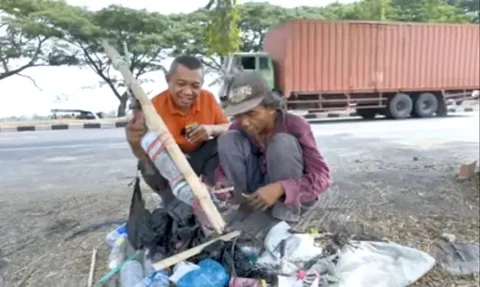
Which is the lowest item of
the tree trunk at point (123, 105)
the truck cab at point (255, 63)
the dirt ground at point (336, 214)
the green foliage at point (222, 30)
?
the dirt ground at point (336, 214)

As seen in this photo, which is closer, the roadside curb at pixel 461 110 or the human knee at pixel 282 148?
the human knee at pixel 282 148

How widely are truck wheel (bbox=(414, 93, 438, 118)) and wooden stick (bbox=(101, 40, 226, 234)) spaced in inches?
93.3

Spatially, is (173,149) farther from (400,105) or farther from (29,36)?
(400,105)

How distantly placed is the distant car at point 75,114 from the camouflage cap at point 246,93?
1.30 ft

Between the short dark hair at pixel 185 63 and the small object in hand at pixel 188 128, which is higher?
the short dark hair at pixel 185 63

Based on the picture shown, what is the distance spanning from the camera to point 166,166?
1.23 metres

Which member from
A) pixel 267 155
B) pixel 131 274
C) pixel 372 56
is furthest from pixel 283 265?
pixel 372 56

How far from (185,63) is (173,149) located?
0.34 meters

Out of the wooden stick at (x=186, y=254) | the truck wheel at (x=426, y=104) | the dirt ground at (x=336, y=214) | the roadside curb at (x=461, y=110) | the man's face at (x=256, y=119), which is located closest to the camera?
the wooden stick at (x=186, y=254)

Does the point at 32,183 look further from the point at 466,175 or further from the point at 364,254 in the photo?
the point at 466,175

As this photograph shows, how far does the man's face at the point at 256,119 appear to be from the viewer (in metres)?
1.32

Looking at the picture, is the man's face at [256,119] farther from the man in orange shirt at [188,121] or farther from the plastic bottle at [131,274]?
the plastic bottle at [131,274]

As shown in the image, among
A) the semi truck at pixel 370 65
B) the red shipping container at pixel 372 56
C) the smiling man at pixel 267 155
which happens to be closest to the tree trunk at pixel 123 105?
the smiling man at pixel 267 155

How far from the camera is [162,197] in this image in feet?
4.90
